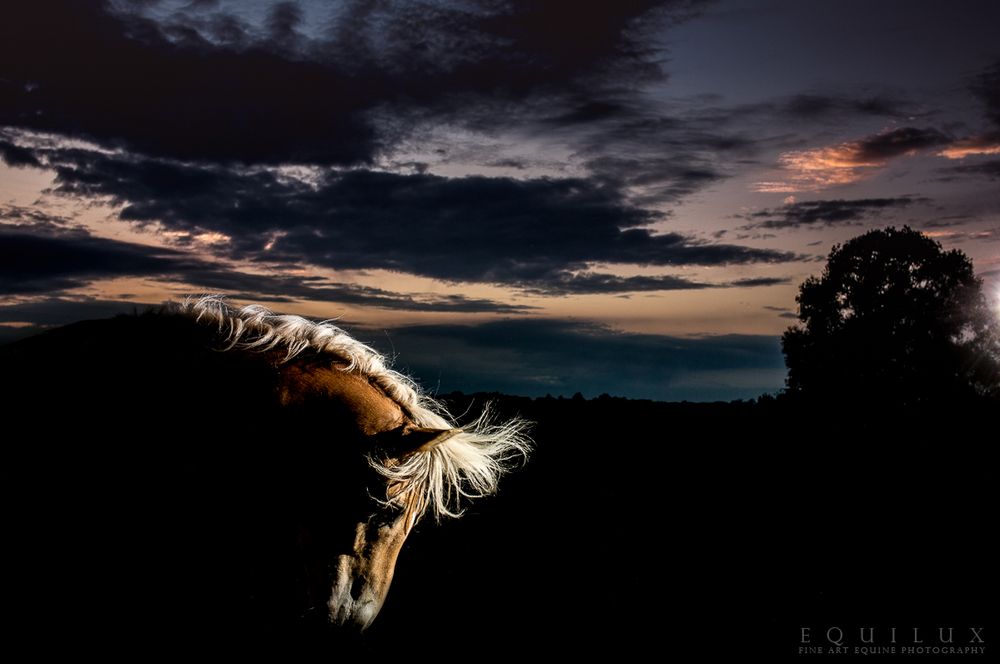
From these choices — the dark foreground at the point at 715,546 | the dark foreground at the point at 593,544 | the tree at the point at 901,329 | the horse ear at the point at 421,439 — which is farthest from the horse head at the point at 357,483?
the tree at the point at 901,329

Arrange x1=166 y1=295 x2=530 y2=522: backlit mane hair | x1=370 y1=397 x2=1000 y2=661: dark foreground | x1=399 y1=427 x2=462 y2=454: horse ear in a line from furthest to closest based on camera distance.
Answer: x1=370 y1=397 x2=1000 y2=661: dark foreground
x1=166 y1=295 x2=530 y2=522: backlit mane hair
x1=399 y1=427 x2=462 y2=454: horse ear

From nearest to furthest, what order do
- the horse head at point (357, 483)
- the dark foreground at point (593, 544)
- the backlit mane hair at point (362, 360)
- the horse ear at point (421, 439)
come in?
the horse ear at point (421, 439) < the horse head at point (357, 483) < the dark foreground at point (593, 544) < the backlit mane hair at point (362, 360)

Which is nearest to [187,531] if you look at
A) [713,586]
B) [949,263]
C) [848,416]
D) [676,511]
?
[713,586]

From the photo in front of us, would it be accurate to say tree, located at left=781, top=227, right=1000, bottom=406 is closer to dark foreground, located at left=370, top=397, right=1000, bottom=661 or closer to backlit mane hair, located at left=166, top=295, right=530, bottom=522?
dark foreground, located at left=370, top=397, right=1000, bottom=661

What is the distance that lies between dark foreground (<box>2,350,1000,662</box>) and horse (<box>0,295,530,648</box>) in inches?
0.6

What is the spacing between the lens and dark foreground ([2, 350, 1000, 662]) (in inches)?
136

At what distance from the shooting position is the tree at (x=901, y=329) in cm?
2141

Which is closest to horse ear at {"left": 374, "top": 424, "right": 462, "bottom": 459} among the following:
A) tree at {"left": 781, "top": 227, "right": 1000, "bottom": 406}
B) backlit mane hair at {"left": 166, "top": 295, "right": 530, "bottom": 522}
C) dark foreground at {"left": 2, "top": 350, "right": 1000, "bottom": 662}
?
backlit mane hair at {"left": 166, "top": 295, "right": 530, "bottom": 522}

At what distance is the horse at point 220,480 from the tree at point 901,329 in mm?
21225

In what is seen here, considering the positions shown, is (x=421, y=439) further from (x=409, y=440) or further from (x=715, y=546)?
(x=715, y=546)

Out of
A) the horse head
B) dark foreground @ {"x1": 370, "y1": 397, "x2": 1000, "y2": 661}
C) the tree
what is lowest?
dark foreground @ {"x1": 370, "y1": 397, "x2": 1000, "y2": 661}

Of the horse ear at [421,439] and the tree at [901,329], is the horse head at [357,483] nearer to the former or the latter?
the horse ear at [421,439]

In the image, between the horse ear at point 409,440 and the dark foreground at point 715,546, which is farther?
the dark foreground at point 715,546

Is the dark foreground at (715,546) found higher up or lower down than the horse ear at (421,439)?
lower down
